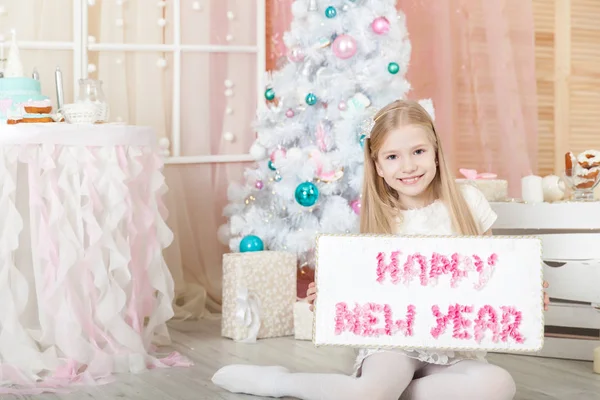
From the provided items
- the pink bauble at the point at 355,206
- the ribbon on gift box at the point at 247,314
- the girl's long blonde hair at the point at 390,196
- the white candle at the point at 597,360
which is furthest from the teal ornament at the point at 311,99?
the white candle at the point at 597,360

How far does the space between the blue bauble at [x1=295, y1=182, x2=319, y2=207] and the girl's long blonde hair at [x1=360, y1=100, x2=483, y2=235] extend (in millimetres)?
976

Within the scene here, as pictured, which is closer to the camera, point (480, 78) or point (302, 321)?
point (302, 321)

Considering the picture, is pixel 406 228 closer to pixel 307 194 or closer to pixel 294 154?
pixel 307 194

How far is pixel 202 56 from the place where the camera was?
140 inches

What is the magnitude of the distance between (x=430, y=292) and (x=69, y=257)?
1032 mm

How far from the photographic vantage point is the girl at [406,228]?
192 centimetres

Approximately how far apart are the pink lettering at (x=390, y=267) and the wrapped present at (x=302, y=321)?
3.65 ft

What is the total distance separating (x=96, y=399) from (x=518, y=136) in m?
2.68

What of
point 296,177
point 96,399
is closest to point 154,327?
point 96,399

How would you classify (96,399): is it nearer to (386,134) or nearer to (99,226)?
(99,226)

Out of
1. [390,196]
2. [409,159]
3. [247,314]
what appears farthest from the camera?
[247,314]

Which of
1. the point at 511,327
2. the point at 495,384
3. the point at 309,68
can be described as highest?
the point at 309,68

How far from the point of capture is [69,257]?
93.4 inches

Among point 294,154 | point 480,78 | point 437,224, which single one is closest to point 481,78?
point 480,78
